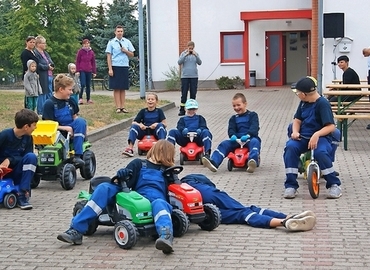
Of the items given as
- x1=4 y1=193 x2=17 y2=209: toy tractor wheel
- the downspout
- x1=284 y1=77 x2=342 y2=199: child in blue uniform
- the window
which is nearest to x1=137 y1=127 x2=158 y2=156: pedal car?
x1=284 y1=77 x2=342 y2=199: child in blue uniform

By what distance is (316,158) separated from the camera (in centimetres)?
972

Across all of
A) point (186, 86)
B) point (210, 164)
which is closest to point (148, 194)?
point (210, 164)

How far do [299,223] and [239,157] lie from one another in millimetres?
4173

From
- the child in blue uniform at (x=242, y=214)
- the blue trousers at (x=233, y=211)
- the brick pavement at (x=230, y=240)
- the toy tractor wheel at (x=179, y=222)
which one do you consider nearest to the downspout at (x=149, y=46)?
the brick pavement at (x=230, y=240)

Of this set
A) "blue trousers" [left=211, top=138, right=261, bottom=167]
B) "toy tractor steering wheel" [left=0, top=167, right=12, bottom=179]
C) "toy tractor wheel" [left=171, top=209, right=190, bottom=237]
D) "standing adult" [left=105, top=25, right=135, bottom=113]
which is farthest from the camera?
"standing adult" [left=105, top=25, right=135, bottom=113]

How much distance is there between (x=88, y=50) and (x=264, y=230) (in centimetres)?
1833

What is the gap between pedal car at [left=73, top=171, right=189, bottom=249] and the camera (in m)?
7.26

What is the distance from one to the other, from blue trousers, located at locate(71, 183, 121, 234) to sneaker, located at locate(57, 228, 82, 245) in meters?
0.04

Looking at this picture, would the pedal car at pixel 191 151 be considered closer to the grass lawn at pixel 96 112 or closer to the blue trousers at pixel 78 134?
the blue trousers at pixel 78 134

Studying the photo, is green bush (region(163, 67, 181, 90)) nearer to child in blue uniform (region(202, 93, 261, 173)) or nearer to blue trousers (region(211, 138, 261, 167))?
child in blue uniform (region(202, 93, 261, 173))

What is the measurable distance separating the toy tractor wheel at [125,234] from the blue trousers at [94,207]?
0.79 ft

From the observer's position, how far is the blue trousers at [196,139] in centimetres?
1269

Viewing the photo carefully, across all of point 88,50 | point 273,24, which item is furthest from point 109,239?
point 273,24

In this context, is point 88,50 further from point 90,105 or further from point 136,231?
point 136,231
